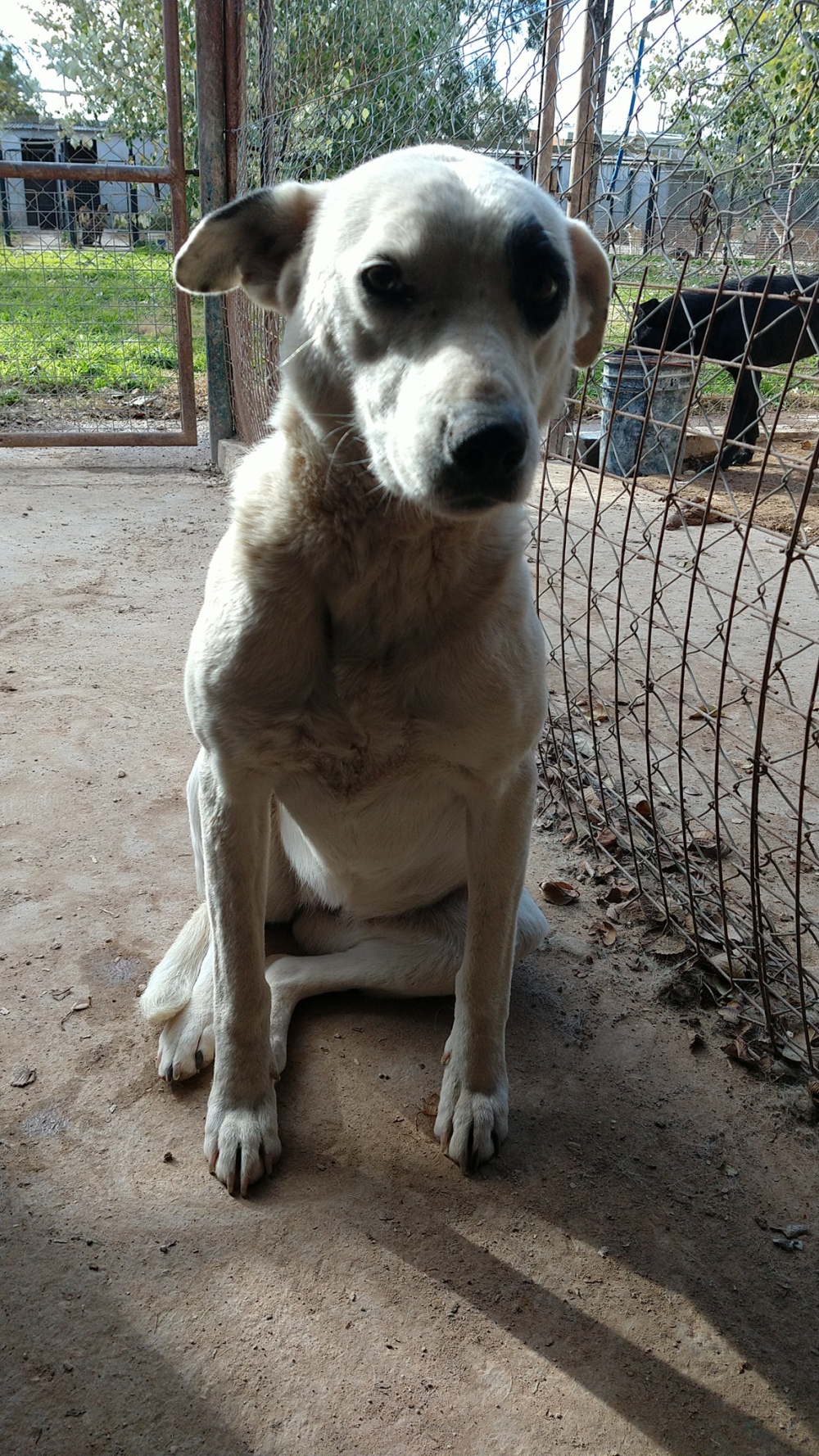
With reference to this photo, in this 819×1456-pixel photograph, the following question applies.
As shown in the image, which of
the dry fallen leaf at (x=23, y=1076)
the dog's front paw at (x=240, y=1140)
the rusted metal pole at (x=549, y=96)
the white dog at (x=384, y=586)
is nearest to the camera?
the white dog at (x=384, y=586)

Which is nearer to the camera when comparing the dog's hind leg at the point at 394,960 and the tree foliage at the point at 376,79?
the dog's hind leg at the point at 394,960

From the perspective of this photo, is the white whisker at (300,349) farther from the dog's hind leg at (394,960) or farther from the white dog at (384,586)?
the dog's hind leg at (394,960)

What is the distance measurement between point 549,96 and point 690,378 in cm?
Answer: 110

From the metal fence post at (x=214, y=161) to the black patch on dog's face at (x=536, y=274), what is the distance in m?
4.61

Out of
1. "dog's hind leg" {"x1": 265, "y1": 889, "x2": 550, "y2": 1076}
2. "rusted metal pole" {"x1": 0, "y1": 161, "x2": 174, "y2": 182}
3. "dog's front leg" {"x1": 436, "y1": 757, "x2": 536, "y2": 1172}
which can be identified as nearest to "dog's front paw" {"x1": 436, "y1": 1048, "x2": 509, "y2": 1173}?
"dog's front leg" {"x1": 436, "y1": 757, "x2": 536, "y2": 1172}

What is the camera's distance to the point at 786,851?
278cm

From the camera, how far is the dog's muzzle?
4.22 feet

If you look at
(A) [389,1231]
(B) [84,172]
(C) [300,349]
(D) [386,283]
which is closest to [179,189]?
(B) [84,172]

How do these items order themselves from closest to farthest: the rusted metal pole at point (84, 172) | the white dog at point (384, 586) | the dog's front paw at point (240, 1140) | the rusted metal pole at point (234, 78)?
the white dog at point (384, 586) < the dog's front paw at point (240, 1140) < the rusted metal pole at point (234, 78) < the rusted metal pole at point (84, 172)

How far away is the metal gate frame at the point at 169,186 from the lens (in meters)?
5.92

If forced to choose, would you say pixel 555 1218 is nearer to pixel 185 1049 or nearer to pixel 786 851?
pixel 185 1049

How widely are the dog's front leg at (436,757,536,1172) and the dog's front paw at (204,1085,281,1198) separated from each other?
32 centimetres

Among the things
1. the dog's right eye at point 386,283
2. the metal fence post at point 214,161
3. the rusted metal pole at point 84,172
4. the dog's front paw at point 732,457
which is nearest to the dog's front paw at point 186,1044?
the dog's right eye at point 386,283

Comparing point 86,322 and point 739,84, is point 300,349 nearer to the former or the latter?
point 739,84
